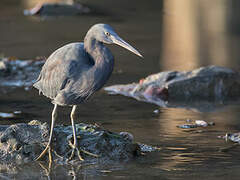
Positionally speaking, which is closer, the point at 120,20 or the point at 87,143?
the point at 87,143

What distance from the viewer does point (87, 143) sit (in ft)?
24.5

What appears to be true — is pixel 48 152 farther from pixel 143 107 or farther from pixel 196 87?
pixel 196 87

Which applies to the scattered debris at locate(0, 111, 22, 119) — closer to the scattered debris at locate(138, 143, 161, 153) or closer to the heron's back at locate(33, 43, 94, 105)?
the heron's back at locate(33, 43, 94, 105)

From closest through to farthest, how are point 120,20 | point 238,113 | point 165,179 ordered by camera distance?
point 165,179 → point 238,113 → point 120,20

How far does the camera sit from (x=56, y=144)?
7426 mm

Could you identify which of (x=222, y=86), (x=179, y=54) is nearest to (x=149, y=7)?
(x=179, y=54)

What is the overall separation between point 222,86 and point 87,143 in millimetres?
3721

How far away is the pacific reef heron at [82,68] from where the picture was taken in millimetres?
6930

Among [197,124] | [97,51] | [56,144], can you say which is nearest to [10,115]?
[56,144]

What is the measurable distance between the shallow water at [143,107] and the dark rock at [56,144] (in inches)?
6.5

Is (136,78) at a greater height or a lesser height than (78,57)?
lesser

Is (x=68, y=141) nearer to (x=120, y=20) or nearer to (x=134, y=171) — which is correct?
(x=134, y=171)

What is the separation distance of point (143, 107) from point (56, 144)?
2737 mm

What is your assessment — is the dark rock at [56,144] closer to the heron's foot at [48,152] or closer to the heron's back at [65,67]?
the heron's foot at [48,152]
